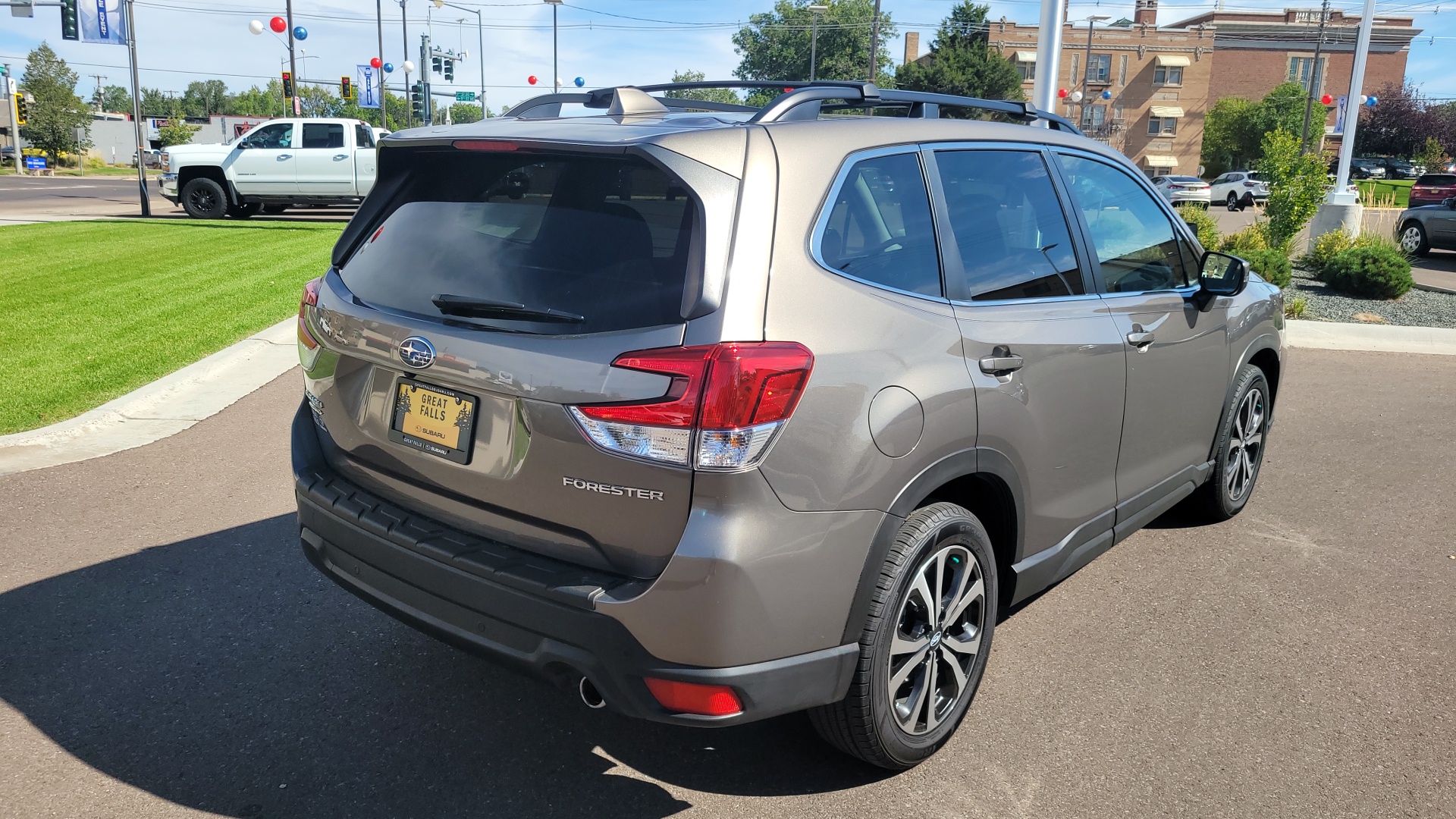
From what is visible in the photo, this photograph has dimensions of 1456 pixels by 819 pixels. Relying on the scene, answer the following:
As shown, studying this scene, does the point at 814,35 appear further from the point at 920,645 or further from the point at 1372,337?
the point at 920,645

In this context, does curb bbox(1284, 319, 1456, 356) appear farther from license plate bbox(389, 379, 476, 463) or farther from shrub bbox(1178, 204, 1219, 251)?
license plate bbox(389, 379, 476, 463)

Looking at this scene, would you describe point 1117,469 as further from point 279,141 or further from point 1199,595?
point 279,141

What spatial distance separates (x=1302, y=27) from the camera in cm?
9381

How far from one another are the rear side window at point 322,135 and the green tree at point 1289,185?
57.5ft

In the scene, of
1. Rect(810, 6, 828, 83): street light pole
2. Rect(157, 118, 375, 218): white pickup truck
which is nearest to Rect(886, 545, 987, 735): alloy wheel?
Rect(157, 118, 375, 218): white pickup truck

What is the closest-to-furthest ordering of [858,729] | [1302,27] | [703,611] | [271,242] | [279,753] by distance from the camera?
[703,611]
[858,729]
[279,753]
[271,242]
[1302,27]

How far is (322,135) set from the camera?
2283 centimetres

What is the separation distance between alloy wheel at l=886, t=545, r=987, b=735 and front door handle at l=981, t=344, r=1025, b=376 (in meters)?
0.52

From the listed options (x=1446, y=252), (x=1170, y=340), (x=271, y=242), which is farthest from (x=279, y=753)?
(x=1446, y=252)

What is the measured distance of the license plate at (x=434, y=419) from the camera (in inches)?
111

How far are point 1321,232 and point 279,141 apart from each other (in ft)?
64.9

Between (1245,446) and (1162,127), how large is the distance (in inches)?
3391

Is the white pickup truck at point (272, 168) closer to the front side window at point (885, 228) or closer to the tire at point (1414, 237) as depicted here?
the tire at point (1414, 237)

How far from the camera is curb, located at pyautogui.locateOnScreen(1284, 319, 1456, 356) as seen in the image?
36.3 ft
